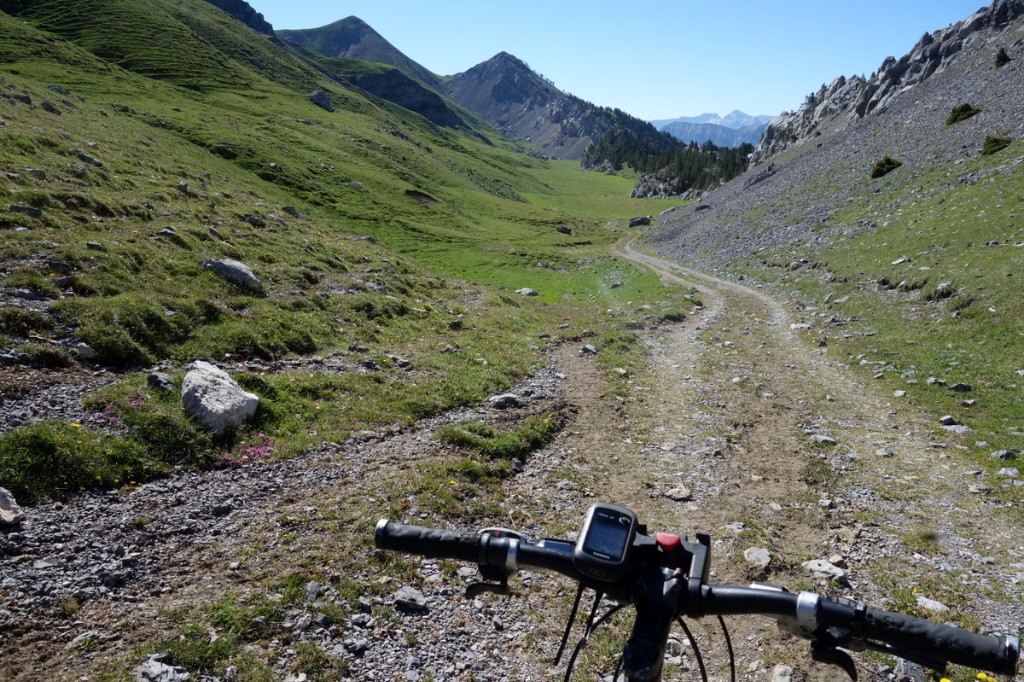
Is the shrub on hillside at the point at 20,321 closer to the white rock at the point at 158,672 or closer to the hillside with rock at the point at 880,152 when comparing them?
the white rock at the point at 158,672

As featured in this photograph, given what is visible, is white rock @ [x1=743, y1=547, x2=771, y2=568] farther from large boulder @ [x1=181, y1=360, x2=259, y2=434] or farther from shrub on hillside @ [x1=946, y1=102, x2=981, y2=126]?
shrub on hillside @ [x1=946, y1=102, x2=981, y2=126]

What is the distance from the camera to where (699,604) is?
3352mm

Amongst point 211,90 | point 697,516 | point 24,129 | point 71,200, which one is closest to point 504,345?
point 697,516

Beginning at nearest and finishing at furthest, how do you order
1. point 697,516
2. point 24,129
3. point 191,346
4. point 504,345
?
point 697,516 → point 191,346 → point 504,345 → point 24,129

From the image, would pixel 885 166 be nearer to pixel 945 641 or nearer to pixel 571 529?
pixel 571 529

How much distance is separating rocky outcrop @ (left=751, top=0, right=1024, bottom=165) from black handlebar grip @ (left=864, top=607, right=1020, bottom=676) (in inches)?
4060

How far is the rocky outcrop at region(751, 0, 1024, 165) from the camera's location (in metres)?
77.5

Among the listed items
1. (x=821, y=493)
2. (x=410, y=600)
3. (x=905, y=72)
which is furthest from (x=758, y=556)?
(x=905, y=72)

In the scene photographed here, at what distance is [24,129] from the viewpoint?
3553 cm

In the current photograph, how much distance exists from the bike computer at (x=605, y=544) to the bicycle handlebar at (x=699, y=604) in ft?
0.41

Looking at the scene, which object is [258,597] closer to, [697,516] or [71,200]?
[697,516]

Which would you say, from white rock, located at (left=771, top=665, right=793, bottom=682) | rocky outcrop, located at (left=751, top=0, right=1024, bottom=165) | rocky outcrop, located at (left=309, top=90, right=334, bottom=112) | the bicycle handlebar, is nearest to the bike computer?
the bicycle handlebar

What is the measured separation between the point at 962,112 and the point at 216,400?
7275 cm

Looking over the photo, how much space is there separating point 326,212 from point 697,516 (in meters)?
61.1
